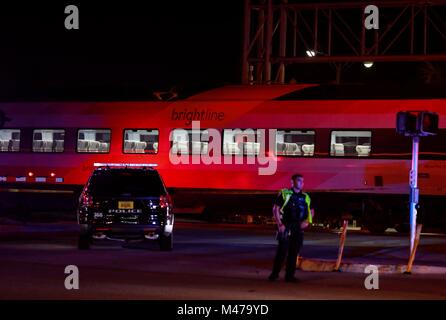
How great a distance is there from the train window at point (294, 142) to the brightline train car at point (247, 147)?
3 centimetres

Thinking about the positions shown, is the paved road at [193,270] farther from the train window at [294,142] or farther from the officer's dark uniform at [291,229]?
the train window at [294,142]

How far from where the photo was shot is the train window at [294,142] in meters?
32.2

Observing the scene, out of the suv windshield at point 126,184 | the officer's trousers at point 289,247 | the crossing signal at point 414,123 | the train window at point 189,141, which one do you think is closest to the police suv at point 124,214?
the suv windshield at point 126,184

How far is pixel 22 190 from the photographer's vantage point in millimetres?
36312

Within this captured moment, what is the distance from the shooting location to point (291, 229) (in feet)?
57.0

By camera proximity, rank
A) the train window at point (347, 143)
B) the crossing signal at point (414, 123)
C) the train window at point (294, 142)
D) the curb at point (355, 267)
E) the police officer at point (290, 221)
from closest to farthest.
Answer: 1. the police officer at point (290, 221)
2. the curb at point (355, 267)
3. the crossing signal at point (414, 123)
4. the train window at point (347, 143)
5. the train window at point (294, 142)

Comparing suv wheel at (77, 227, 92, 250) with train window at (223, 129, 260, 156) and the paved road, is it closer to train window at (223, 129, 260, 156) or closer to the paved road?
the paved road

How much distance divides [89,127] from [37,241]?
10400 mm

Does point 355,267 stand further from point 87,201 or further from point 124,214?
point 87,201

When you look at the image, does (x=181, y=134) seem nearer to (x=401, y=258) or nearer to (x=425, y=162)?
(x=425, y=162)

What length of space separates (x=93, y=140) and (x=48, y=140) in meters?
1.70

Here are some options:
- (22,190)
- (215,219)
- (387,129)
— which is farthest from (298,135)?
(22,190)

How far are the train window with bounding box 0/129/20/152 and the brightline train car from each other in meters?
0.03

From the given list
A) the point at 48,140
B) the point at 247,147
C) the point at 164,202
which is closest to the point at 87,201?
the point at 164,202
